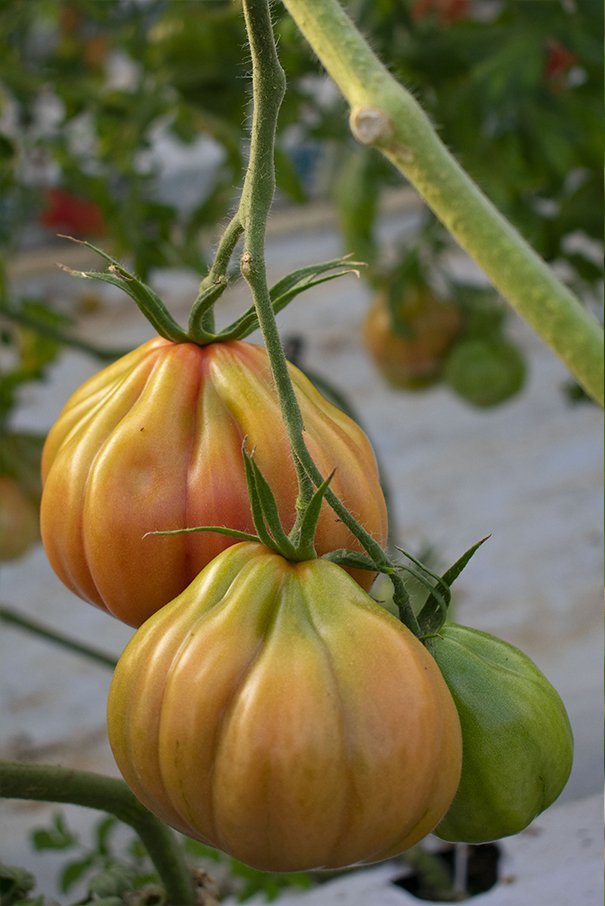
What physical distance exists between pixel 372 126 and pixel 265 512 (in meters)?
0.16

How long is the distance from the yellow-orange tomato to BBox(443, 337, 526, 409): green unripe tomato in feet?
4.30

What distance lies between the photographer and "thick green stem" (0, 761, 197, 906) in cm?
61

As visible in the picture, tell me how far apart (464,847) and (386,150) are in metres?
0.97

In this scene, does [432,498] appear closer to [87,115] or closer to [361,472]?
[87,115]

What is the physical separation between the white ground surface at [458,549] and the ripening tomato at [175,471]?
20.3 inches

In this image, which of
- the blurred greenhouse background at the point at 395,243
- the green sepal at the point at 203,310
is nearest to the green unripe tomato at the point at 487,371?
the blurred greenhouse background at the point at 395,243


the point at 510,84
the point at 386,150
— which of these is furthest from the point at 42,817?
the point at 386,150

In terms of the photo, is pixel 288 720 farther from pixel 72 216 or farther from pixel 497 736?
pixel 72 216

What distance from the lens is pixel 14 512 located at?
1348 mm

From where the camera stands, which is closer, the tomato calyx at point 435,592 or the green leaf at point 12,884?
the tomato calyx at point 435,592

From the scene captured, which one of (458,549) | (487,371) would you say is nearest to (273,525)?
(487,371)

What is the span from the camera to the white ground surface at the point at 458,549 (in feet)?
6.08

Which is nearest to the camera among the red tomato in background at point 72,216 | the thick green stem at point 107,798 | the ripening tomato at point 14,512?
the thick green stem at point 107,798

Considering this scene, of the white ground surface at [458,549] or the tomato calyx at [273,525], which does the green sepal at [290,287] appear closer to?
the tomato calyx at [273,525]
